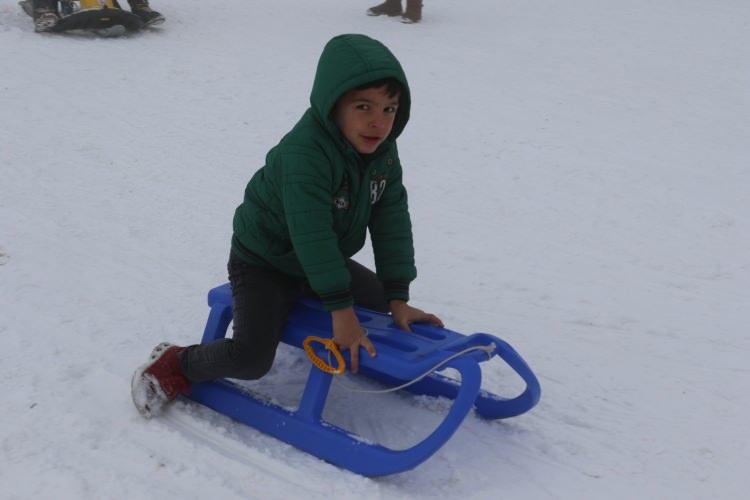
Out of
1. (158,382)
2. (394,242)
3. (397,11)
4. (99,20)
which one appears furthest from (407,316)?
(397,11)

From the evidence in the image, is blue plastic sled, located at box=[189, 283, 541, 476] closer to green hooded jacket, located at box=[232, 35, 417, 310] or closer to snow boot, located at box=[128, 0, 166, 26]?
green hooded jacket, located at box=[232, 35, 417, 310]

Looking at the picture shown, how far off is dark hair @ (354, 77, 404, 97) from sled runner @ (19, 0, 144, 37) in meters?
6.10

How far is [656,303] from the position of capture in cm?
341

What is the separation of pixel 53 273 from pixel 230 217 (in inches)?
42.0

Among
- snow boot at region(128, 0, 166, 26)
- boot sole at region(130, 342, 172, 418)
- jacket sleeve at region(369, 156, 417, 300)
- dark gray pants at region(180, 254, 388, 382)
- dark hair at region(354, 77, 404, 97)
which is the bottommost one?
boot sole at region(130, 342, 172, 418)

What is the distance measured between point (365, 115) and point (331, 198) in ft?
0.92

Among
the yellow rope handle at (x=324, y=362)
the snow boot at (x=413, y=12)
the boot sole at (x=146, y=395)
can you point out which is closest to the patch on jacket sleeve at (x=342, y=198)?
the yellow rope handle at (x=324, y=362)

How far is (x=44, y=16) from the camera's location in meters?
7.42

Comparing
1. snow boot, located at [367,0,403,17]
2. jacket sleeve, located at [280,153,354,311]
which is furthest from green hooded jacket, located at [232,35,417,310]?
snow boot, located at [367,0,403,17]

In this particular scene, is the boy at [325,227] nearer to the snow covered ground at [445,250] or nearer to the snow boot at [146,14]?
the snow covered ground at [445,250]

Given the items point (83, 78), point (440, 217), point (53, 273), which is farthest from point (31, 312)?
point (83, 78)

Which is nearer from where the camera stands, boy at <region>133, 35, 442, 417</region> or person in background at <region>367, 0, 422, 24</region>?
boy at <region>133, 35, 442, 417</region>

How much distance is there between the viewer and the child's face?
222cm

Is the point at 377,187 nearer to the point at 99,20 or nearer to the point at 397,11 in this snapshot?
the point at 99,20
